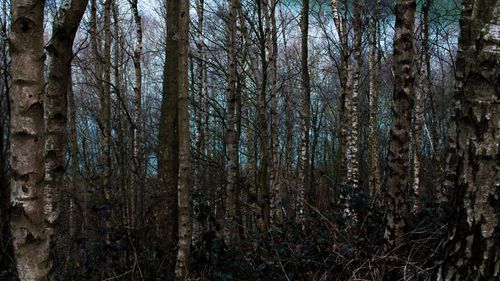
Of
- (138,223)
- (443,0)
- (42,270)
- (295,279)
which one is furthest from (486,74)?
(443,0)

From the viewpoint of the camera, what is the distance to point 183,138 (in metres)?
4.26

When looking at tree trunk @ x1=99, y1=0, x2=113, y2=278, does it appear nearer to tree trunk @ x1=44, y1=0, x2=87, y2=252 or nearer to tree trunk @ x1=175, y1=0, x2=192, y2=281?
tree trunk @ x1=175, y1=0, x2=192, y2=281

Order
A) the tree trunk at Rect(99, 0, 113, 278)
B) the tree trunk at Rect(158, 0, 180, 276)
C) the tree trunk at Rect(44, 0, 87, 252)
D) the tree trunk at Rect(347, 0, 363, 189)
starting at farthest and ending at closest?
the tree trunk at Rect(347, 0, 363, 189)
the tree trunk at Rect(158, 0, 180, 276)
the tree trunk at Rect(99, 0, 113, 278)
the tree trunk at Rect(44, 0, 87, 252)

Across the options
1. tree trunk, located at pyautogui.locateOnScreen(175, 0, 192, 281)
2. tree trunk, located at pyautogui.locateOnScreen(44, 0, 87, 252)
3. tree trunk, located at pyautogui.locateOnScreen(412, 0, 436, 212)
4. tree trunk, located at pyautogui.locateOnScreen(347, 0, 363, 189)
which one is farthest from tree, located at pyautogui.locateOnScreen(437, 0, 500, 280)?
tree trunk, located at pyautogui.locateOnScreen(347, 0, 363, 189)

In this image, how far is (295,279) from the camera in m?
4.81

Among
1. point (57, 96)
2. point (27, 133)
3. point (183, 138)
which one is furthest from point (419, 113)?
point (27, 133)

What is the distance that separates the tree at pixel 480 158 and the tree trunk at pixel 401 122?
175 cm

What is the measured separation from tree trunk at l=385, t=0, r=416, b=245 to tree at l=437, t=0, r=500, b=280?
175cm

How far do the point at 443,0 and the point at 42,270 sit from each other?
34.5ft

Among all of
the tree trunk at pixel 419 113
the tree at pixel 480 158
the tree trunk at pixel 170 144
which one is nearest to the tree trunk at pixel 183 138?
the tree trunk at pixel 170 144

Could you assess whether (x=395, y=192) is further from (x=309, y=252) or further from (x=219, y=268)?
(x=219, y=268)

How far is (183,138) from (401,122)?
2.03 m

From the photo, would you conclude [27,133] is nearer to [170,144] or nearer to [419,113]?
[170,144]

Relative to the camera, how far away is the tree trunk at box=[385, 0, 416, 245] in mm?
4125
